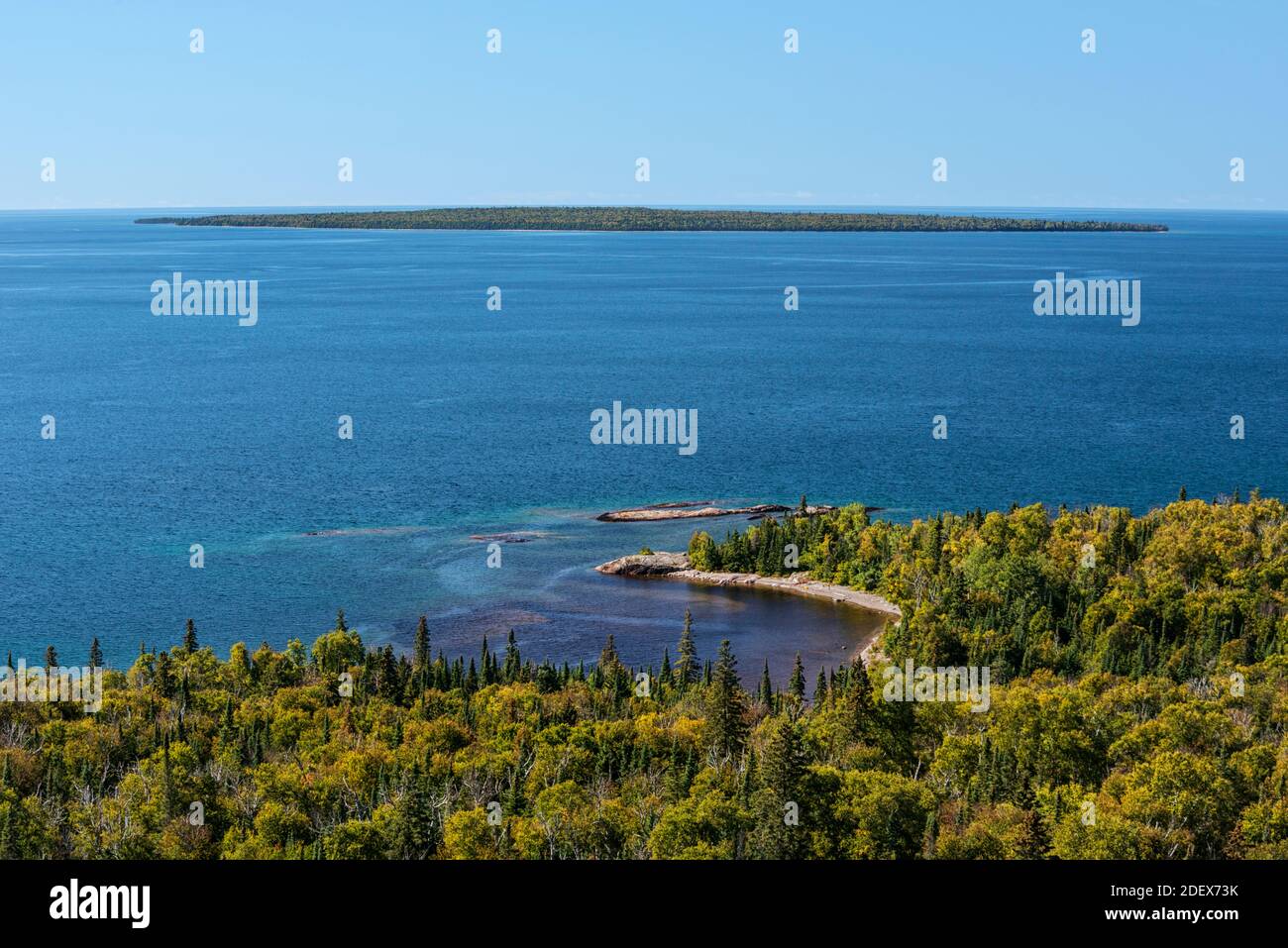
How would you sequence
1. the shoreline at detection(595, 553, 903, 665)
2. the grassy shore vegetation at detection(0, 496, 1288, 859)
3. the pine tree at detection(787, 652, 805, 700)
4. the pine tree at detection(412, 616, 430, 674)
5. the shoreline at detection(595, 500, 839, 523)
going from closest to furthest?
the grassy shore vegetation at detection(0, 496, 1288, 859) → the pine tree at detection(787, 652, 805, 700) → the pine tree at detection(412, 616, 430, 674) → the shoreline at detection(595, 553, 903, 665) → the shoreline at detection(595, 500, 839, 523)

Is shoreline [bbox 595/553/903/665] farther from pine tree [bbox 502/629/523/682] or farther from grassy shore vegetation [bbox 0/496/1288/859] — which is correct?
pine tree [bbox 502/629/523/682]

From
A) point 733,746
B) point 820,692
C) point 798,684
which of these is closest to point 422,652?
point 798,684

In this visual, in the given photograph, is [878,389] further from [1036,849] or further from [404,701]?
[1036,849]

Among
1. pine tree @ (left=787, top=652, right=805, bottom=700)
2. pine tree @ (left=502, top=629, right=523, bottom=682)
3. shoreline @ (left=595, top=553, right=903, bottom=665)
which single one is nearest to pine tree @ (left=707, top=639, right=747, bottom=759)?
pine tree @ (left=787, top=652, right=805, bottom=700)

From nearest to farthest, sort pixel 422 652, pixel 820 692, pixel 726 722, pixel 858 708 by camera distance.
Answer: pixel 726 722, pixel 858 708, pixel 820 692, pixel 422 652

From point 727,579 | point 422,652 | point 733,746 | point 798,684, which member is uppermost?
point 422,652

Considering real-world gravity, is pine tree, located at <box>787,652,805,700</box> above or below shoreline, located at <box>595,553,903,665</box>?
below

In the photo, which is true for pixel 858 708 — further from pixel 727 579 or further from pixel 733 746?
pixel 727 579
